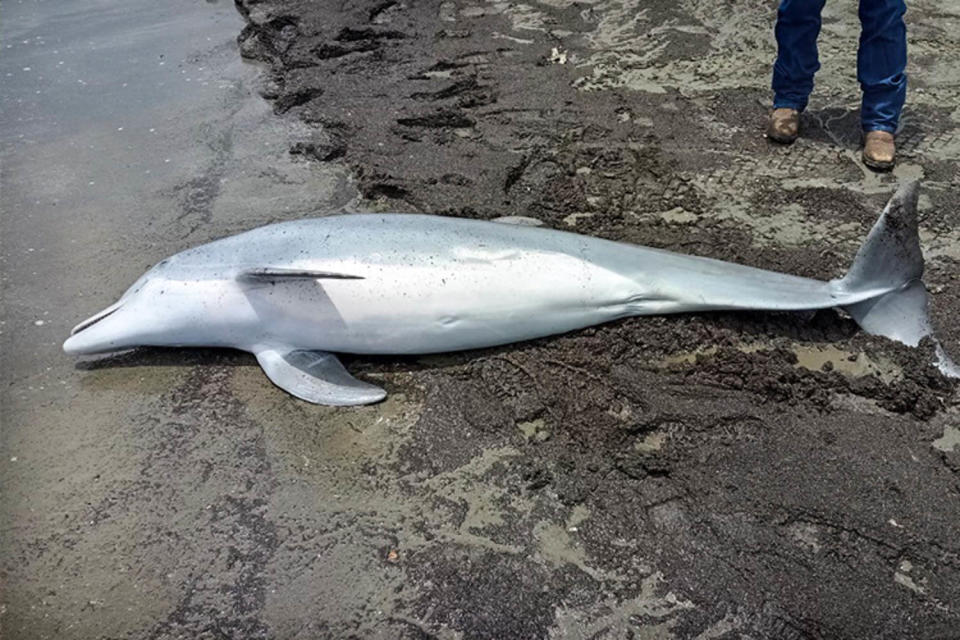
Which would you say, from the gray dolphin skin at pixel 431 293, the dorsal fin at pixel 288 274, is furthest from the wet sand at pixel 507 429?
the dorsal fin at pixel 288 274

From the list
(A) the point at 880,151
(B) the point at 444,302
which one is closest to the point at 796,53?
(A) the point at 880,151

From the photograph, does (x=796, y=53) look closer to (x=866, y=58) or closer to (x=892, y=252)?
(x=866, y=58)

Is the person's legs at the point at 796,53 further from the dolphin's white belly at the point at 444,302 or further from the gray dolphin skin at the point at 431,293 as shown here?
the dolphin's white belly at the point at 444,302

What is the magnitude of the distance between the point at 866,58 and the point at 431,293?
419cm

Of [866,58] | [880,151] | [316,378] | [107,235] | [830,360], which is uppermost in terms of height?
[866,58]

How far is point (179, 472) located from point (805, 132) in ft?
17.7

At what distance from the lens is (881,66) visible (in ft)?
19.2

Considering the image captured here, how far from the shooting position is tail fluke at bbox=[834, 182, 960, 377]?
396 centimetres

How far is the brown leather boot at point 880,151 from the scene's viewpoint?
5719mm

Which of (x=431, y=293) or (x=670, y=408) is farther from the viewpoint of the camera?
(x=431, y=293)

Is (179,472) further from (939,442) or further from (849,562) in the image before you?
(939,442)

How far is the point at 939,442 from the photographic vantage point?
3602 millimetres

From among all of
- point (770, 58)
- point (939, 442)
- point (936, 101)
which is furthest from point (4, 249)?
point (936, 101)

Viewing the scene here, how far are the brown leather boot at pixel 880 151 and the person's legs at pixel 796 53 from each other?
0.67 metres
